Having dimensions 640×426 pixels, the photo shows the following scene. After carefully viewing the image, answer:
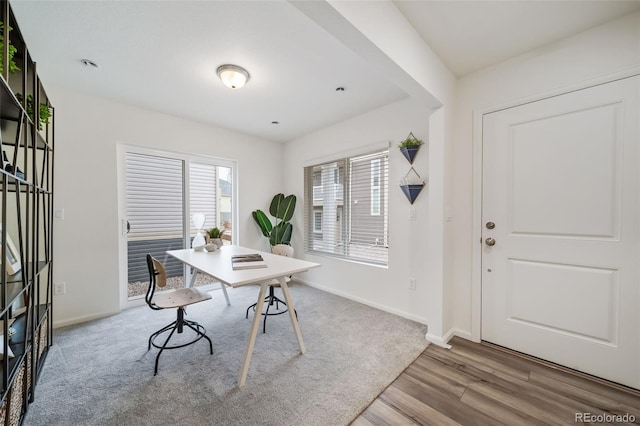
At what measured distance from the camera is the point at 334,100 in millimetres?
→ 2852

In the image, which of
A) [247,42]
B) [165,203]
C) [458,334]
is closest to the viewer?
[247,42]

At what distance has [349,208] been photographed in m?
3.48

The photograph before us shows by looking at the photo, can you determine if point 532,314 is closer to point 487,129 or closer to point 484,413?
point 484,413

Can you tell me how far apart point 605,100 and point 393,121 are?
166cm

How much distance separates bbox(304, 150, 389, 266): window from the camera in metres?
3.12

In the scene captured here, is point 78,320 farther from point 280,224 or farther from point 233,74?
point 233,74

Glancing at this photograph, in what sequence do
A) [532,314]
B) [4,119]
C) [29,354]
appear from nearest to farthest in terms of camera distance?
[4,119]
[29,354]
[532,314]

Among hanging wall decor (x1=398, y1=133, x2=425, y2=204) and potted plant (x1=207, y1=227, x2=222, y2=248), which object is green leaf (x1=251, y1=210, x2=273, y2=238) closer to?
potted plant (x1=207, y1=227, x2=222, y2=248)

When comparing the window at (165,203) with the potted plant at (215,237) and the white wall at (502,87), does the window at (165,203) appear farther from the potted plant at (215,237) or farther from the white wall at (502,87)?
the white wall at (502,87)

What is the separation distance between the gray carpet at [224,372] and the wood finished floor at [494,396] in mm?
132

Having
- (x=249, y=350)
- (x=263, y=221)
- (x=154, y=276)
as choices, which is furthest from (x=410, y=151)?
(x=154, y=276)

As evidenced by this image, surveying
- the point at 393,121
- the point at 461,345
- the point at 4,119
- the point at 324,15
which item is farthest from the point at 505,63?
the point at 4,119

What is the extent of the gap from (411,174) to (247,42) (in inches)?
78.0

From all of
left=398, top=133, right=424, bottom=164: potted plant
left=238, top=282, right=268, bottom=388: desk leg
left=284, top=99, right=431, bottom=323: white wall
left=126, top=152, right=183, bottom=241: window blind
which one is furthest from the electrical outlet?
left=126, top=152, right=183, bottom=241: window blind
